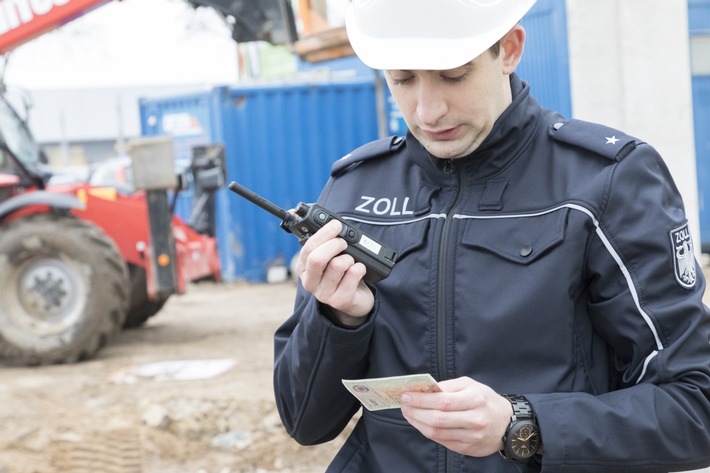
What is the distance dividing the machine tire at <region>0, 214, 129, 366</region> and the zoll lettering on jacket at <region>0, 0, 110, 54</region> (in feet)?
5.76

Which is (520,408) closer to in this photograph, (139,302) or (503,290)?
(503,290)

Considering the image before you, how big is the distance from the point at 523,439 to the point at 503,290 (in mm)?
258

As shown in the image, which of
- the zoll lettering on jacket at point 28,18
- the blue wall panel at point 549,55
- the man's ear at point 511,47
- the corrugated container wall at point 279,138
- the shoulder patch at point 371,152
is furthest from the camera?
the corrugated container wall at point 279,138

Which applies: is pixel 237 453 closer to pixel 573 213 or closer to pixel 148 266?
pixel 148 266

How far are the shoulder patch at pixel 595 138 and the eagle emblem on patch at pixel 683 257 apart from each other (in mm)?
166

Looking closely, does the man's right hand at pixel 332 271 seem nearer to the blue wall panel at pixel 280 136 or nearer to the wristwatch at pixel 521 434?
the wristwatch at pixel 521 434

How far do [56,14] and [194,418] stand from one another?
14.0 ft

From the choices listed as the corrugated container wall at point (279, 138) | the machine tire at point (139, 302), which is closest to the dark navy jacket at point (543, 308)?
the machine tire at point (139, 302)

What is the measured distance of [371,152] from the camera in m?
2.05

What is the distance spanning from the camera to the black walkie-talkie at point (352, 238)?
178cm

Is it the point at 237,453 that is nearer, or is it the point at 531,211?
the point at 531,211

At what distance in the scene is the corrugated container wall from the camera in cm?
1285

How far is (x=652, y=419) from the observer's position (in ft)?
5.56

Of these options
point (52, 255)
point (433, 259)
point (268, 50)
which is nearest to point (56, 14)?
point (52, 255)
